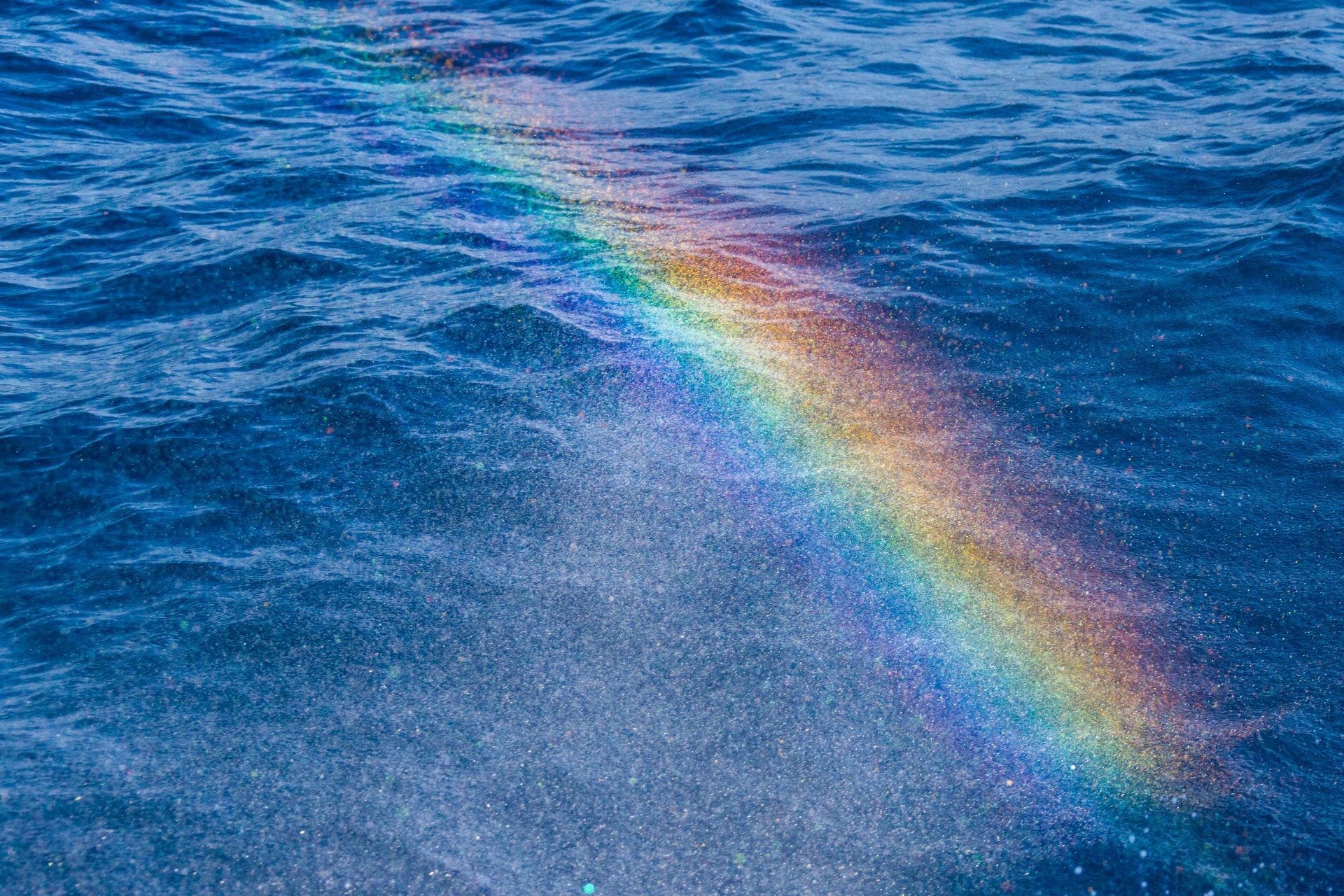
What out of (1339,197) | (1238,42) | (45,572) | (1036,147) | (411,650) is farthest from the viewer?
(1238,42)

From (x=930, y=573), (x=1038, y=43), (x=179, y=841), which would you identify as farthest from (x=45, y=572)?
(x=1038, y=43)

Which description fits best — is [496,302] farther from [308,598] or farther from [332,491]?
[308,598]

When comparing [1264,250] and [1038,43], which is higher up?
[1038,43]

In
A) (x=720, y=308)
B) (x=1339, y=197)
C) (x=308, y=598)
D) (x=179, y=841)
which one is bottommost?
(x=179, y=841)

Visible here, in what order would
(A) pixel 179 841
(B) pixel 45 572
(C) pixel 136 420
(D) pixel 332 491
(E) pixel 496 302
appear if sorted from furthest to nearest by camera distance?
(E) pixel 496 302
(C) pixel 136 420
(D) pixel 332 491
(B) pixel 45 572
(A) pixel 179 841

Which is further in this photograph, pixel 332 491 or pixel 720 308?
pixel 720 308

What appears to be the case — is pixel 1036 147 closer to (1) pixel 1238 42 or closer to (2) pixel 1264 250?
(2) pixel 1264 250

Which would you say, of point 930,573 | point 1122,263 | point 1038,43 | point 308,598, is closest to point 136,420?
point 308,598
